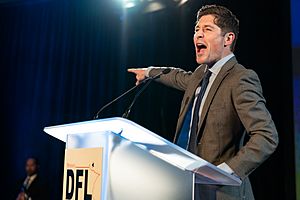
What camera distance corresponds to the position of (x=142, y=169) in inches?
42.6

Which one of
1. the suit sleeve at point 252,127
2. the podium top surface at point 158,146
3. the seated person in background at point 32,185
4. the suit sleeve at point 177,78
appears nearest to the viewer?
the podium top surface at point 158,146

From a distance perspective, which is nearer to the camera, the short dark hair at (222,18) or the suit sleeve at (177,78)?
the short dark hair at (222,18)

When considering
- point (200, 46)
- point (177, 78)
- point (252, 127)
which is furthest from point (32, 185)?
point (252, 127)

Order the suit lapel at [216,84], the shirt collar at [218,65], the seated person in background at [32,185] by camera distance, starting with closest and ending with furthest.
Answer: the suit lapel at [216,84], the shirt collar at [218,65], the seated person in background at [32,185]

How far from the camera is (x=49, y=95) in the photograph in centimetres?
520

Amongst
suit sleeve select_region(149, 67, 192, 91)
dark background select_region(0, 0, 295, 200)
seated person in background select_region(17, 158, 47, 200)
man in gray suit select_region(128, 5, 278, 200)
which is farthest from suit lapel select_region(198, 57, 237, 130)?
seated person in background select_region(17, 158, 47, 200)

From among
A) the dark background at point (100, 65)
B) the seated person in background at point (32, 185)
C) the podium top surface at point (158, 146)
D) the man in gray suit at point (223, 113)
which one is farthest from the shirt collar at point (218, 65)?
the seated person in background at point (32, 185)

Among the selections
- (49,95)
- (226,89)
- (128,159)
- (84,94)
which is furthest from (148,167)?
(49,95)

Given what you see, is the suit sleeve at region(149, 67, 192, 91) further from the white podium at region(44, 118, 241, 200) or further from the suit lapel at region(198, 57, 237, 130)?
the white podium at region(44, 118, 241, 200)

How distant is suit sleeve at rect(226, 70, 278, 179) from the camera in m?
1.21

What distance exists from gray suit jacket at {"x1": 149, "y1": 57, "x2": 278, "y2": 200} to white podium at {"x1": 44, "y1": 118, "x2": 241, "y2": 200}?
6.9 inches

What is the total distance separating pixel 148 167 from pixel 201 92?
52 centimetres

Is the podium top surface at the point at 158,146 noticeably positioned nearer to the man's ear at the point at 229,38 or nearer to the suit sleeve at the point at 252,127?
the suit sleeve at the point at 252,127

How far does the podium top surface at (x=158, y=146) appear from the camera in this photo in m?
1.02
